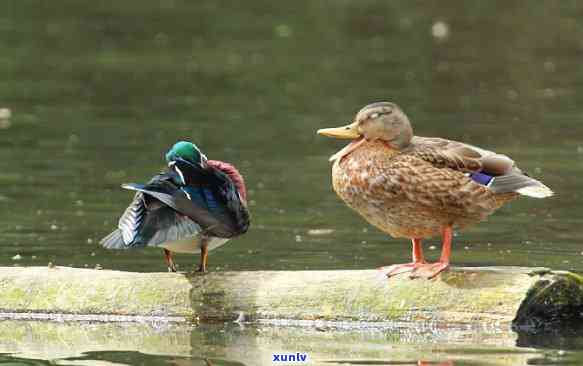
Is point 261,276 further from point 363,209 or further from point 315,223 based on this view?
point 315,223

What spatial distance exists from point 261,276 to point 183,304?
454 mm

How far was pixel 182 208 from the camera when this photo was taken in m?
8.24

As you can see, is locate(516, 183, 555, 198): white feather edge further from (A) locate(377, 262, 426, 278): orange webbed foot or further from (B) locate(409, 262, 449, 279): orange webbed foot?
(A) locate(377, 262, 426, 278): orange webbed foot

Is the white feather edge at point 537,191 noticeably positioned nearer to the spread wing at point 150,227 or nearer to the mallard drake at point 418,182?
the mallard drake at point 418,182

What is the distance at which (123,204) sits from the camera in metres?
12.7

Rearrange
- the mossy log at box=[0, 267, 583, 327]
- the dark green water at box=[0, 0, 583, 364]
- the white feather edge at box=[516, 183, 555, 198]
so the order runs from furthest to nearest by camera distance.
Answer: the dark green water at box=[0, 0, 583, 364], the white feather edge at box=[516, 183, 555, 198], the mossy log at box=[0, 267, 583, 327]

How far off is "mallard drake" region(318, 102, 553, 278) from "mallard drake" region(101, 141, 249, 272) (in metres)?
0.65

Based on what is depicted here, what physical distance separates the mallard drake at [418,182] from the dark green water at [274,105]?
1.05m

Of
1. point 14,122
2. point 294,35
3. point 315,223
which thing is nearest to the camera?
point 315,223

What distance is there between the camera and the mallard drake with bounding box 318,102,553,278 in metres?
8.38

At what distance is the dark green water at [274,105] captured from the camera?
11.2 meters

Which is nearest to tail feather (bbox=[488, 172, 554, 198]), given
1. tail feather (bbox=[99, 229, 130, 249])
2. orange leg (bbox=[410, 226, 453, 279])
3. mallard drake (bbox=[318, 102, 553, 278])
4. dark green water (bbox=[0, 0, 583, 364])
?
mallard drake (bbox=[318, 102, 553, 278])

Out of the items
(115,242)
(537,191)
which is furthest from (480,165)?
(115,242)

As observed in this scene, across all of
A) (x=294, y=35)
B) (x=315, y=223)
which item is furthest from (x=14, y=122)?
(x=294, y=35)
